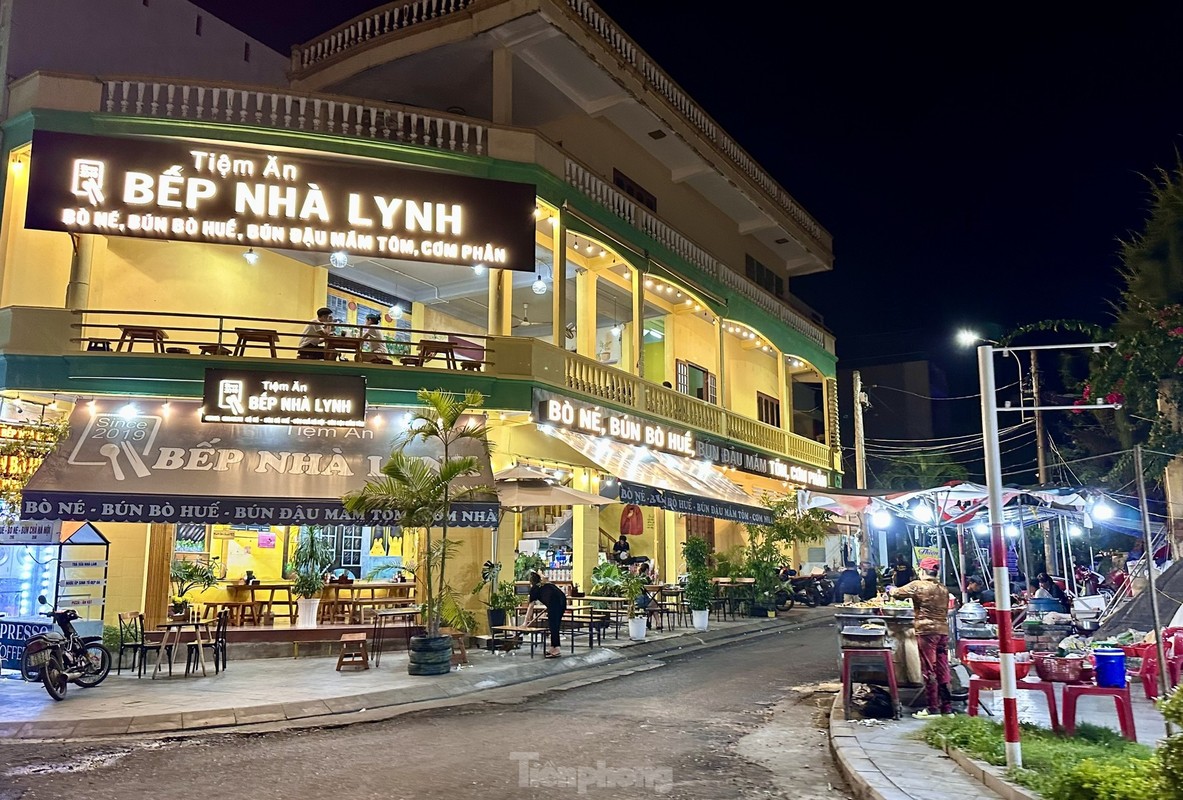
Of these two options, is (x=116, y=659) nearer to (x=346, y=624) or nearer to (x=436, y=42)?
(x=346, y=624)

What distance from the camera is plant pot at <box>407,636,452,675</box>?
12.5 meters

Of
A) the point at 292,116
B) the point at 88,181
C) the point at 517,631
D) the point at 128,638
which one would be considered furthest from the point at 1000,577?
the point at 88,181

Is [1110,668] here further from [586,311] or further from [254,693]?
[586,311]

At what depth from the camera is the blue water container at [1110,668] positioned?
7418 millimetres

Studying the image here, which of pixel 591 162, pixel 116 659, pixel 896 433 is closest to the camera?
pixel 116 659

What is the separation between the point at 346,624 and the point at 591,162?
11989 millimetres

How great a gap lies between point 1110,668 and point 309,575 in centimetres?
1225

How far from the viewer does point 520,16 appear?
56.4 feet

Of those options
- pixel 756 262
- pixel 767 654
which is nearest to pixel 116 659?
pixel 767 654

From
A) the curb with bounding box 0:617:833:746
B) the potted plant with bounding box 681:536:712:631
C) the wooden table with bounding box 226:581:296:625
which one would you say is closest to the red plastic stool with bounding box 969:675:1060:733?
Result: the curb with bounding box 0:617:833:746

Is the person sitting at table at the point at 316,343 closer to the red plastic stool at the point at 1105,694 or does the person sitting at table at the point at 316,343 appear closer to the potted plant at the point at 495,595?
the potted plant at the point at 495,595

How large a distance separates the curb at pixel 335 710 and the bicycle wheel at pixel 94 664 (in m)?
2.23

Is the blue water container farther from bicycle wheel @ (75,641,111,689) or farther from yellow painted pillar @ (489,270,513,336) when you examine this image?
bicycle wheel @ (75,641,111,689)

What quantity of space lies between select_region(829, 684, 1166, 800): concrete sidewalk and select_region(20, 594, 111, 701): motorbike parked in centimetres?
902
